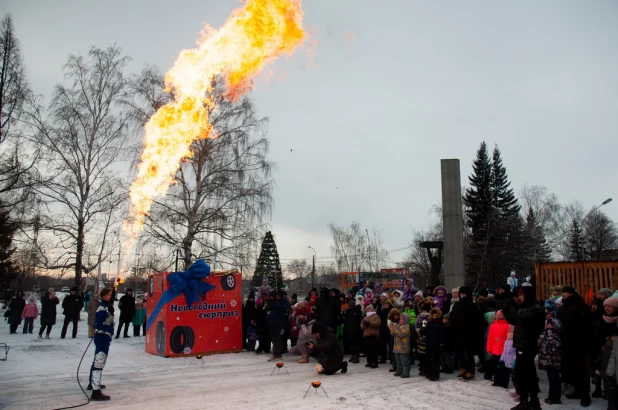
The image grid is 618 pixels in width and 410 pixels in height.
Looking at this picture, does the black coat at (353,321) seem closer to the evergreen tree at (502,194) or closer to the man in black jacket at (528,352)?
the man in black jacket at (528,352)

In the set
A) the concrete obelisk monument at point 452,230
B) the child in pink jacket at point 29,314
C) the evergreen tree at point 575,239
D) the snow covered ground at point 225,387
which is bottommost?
the snow covered ground at point 225,387

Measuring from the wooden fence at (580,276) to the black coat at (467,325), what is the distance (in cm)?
533

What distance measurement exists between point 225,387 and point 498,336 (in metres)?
5.13

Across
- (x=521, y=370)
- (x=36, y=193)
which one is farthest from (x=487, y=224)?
(x=521, y=370)

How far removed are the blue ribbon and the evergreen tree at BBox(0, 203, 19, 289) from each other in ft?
41.4

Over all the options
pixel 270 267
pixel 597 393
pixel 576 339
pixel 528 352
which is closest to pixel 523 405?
pixel 528 352

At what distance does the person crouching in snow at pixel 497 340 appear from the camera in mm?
8578

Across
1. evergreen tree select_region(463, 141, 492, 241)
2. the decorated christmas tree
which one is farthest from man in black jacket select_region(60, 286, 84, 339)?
evergreen tree select_region(463, 141, 492, 241)

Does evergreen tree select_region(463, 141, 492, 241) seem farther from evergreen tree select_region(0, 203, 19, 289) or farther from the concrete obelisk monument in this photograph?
evergreen tree select_region(0, 203, 19, 289)

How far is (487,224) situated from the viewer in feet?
144

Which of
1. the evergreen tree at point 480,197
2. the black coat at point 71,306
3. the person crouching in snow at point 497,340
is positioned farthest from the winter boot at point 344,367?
the evergreen tree at point 480,197

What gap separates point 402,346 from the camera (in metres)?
10.0

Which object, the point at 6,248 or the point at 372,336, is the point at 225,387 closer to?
the point at 372,336

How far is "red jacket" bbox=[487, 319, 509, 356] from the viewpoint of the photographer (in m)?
8.56
